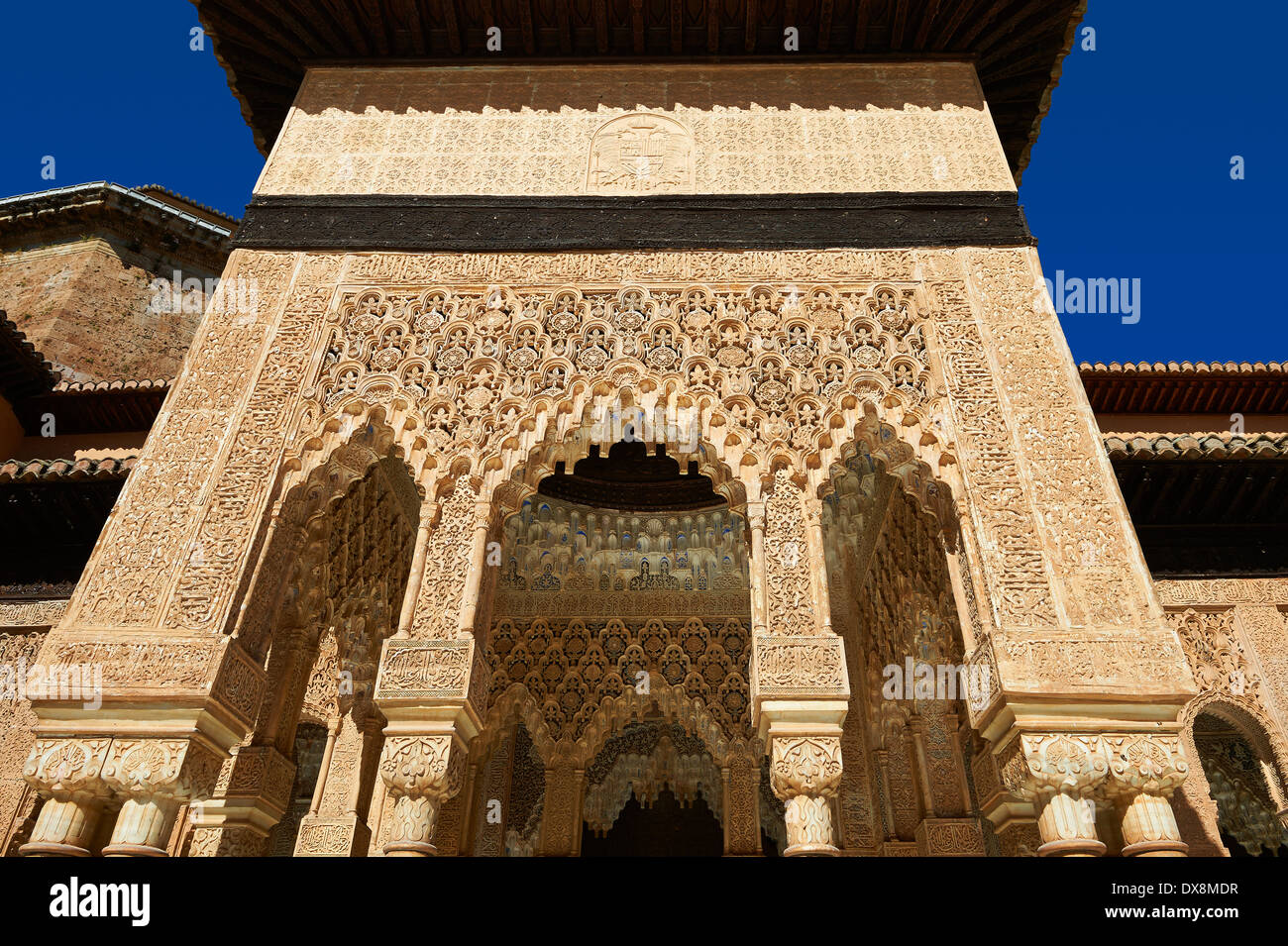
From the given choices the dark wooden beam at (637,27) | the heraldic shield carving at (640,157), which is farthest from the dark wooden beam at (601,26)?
the heraldic shield carving at (640,157)

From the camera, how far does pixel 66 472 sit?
18.9 feet

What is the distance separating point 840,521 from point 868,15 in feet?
11.8

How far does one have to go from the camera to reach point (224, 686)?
12.5ft

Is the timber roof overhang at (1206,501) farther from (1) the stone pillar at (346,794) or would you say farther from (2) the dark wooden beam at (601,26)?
(1) the stone pillar at (346,794)

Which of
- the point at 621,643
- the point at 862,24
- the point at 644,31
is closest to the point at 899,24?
the point at 862,24

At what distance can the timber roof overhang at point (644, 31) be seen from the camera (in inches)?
218

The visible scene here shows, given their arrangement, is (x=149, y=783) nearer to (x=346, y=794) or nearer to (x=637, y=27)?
(x=346, y=794)

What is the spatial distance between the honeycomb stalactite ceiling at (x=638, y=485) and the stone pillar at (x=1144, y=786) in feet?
15.5

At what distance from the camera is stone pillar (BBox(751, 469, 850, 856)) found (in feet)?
11.9

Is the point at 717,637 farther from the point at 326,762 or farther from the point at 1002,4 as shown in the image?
the point at 1002,4

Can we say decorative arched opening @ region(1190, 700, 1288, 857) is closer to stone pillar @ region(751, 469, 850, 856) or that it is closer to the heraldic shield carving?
stone pillar @ region(751, 469, 850, 856)

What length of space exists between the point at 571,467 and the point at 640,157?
2211 millimetres

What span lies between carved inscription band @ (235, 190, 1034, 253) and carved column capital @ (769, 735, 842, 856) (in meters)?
2.84
